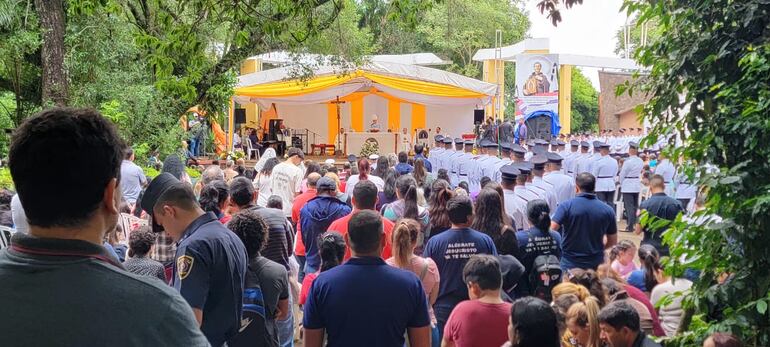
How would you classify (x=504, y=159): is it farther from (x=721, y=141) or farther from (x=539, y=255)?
(x=721, y=141)

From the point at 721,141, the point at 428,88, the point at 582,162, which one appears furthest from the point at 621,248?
the point at 428,88

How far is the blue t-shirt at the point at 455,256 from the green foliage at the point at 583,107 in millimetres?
57267

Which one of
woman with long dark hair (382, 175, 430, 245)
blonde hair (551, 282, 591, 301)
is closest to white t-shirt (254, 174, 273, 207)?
woman with long dark hair (382, 175, 430, 245)

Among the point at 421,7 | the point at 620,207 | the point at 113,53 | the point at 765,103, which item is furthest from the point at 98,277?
the point at 620,207

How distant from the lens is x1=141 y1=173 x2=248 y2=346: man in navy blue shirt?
417 cm

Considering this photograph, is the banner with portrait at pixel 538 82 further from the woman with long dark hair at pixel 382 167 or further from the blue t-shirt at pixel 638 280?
the blue t-shirt at pixel 638 280

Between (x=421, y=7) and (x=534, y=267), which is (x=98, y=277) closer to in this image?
(x=534, y=267)

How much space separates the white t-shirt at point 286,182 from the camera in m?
11.7

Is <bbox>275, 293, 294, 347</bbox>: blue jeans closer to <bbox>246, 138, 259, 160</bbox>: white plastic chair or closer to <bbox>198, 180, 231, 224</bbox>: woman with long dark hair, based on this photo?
<bbox>198, 180, 231, 224</bbox>: woman with long dark hair

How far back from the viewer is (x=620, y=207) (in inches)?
747

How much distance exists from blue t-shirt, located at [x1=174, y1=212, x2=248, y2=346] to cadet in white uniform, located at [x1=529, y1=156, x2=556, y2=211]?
22.9 feet

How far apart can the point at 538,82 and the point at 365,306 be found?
30350 millimetres

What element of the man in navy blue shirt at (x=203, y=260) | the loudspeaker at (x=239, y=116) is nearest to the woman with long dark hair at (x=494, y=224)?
the man in navy blue shirt at (x=203, y=260)

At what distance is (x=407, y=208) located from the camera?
837 cm
